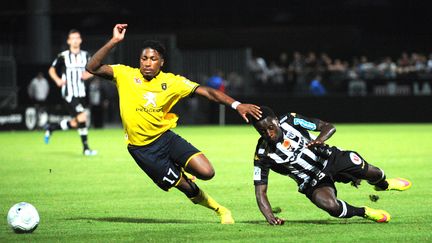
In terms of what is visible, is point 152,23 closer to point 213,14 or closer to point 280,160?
point 213,14

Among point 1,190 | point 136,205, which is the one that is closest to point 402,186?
point 136,205

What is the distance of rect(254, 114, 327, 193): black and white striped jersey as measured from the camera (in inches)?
393

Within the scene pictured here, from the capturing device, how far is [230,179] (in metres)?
15.6

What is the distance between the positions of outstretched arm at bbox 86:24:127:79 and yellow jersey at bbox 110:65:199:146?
5.2 inches

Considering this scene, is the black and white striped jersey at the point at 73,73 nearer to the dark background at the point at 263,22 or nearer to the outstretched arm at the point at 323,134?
the outstretched arm at the point at 323,134

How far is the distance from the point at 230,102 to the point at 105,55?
4.67 ft

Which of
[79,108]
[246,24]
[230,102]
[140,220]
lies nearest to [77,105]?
Answer: [79,108]

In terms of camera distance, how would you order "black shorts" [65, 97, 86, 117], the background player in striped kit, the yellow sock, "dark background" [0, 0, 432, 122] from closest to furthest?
the yellow sock, the background player in striped kit, "black shorts" [65, 97, 86, 117], "dark background" [0, 0, 432, 122]

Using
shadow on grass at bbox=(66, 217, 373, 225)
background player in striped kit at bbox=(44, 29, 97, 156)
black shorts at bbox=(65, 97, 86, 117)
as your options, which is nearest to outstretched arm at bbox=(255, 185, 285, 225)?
shadow on grass at bbox=(66, 217, 373, 225)

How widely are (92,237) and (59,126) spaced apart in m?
11.7

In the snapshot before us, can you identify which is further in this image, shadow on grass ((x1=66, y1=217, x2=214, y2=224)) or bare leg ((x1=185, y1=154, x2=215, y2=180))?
shadow on grass ((x1=66, y1=217, x2=214, y2=224))

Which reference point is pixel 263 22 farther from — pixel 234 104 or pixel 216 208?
pixel 234 104

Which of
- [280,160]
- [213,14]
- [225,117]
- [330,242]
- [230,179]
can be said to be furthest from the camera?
[213,14]

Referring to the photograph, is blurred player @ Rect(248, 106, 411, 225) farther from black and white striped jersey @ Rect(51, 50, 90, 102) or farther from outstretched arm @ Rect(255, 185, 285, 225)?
black and white striped jersey @ Rect(51, 50, 90, 102)
